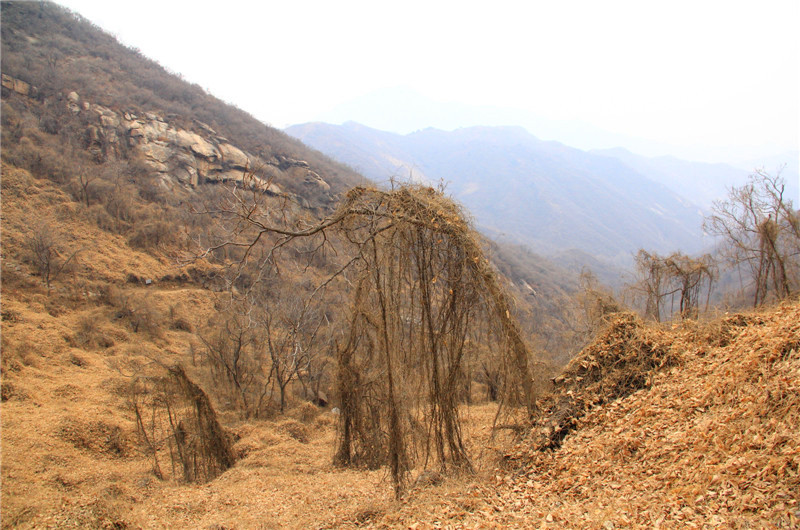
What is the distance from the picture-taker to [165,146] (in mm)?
33750

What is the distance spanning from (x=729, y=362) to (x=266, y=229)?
20.7 ft

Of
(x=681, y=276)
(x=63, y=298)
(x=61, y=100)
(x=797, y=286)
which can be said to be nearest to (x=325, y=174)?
(x=61, y=100)

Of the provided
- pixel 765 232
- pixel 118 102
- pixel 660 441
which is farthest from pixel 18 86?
pixel 765 232

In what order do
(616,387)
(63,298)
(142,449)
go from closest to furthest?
(616,387), (142,449), (63,298)

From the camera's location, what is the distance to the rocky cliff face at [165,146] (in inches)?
1235

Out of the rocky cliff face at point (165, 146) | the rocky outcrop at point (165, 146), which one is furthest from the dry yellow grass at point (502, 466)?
the rocky outcrop at point (165, 146)

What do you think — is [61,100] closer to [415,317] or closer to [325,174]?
[325,174]

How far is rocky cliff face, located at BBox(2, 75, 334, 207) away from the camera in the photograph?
1235 inches

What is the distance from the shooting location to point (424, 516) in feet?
15.8

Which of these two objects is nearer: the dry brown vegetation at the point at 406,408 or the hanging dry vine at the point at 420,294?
the dry brown vegetation at the point at 406,408

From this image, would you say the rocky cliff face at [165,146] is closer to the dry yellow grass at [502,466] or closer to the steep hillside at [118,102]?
the steep hillside at [118,102]

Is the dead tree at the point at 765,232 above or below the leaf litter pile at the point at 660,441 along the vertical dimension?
above

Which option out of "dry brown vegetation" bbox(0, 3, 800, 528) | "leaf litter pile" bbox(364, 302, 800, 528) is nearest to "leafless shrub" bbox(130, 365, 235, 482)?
"dry brown vegetation" bbox(0, 3, 800, 528)

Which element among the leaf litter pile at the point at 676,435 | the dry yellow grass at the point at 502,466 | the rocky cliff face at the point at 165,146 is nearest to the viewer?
the leaf litter pile at the point at 676,435
